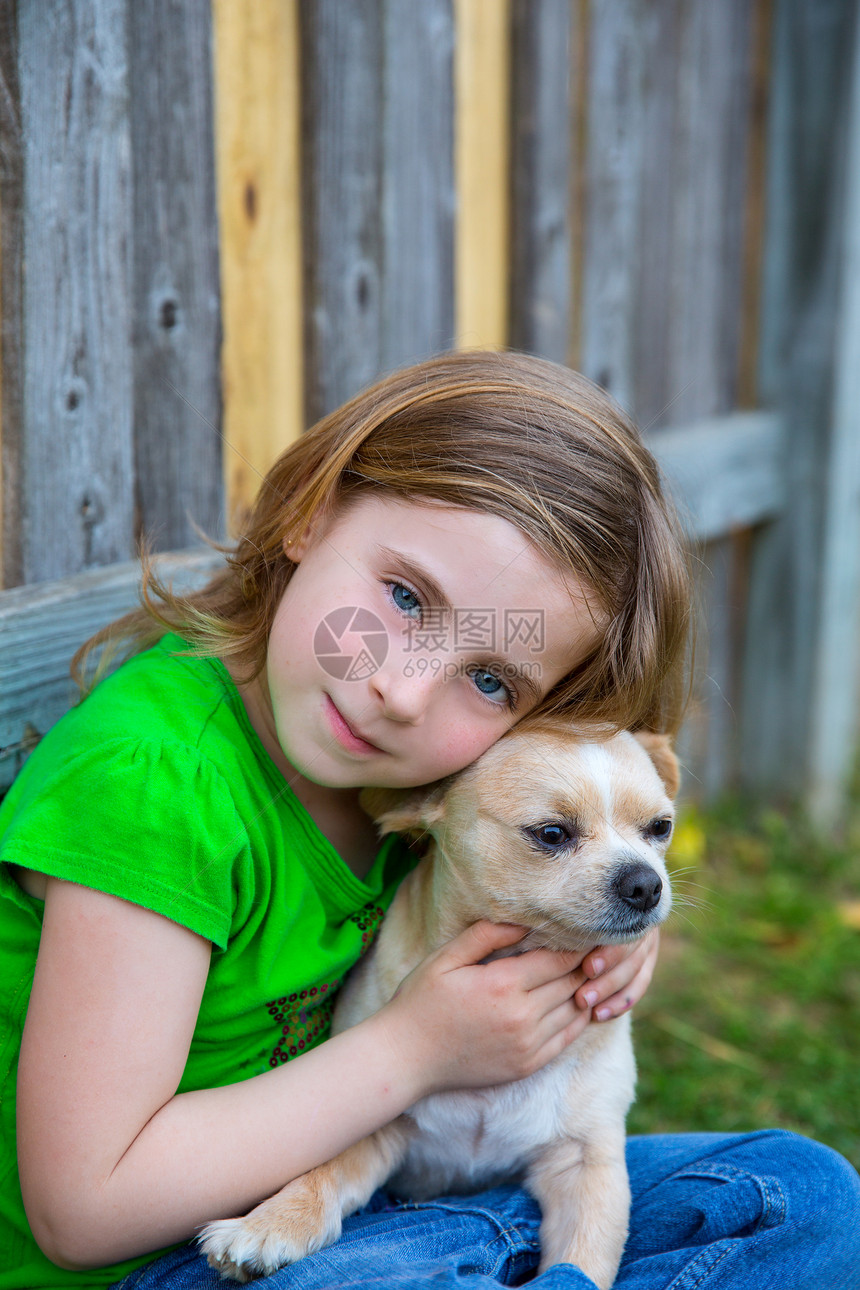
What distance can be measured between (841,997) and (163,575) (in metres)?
2.07

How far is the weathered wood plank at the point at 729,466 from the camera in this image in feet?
10.4

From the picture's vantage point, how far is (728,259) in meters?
3.55

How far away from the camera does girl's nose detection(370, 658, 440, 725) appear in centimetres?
141

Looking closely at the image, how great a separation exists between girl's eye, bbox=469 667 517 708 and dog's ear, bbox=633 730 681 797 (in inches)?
9.1

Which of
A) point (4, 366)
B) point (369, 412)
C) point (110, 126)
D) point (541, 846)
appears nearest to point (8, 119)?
point (110, 126)

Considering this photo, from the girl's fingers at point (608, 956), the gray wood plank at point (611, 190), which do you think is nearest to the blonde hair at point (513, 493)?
the girl's fingers at point (608, 956)

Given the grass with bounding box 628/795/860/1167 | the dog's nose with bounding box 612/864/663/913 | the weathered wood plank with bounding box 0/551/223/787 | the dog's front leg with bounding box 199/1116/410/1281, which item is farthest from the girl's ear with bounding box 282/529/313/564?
the grass with bounding box 628/795/860/1167

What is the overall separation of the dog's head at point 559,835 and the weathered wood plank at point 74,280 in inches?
27.7

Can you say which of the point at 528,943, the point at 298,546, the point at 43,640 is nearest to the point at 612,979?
the point at 528,943

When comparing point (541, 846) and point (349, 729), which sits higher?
point (349, 729)

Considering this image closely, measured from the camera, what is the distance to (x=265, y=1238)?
1426mm

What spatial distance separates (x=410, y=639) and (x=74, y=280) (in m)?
0.75

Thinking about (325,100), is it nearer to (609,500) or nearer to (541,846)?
(609,500)

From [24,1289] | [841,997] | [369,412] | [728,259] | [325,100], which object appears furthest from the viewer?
[728,259]
